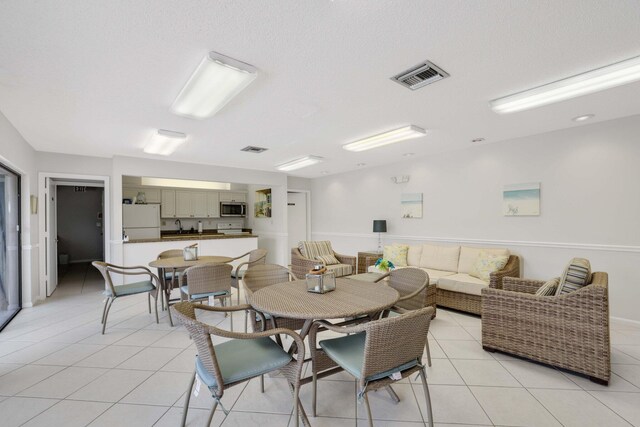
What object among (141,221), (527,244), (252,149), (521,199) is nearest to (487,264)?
(527,244)

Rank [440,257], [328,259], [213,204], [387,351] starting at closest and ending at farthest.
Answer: [387,351] < [440,257] < [328,259] < [213,204]

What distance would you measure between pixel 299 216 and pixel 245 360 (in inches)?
248

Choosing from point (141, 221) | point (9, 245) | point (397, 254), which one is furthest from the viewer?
point (141, 221)

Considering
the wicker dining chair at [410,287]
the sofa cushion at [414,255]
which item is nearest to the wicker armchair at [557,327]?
the wicker dining chair at [410,287]

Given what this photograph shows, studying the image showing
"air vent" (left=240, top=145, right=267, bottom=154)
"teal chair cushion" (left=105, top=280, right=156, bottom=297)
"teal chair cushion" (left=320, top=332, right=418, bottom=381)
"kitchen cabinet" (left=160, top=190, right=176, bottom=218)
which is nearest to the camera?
"teal chair cushion" (left=320, top=332, right=418, bottom=381)

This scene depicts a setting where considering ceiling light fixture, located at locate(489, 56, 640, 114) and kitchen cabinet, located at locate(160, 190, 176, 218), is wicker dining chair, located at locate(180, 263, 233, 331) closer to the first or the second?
ceiling light fixture, located at locate(489, 56, 640, 114)

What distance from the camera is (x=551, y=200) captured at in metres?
3.95

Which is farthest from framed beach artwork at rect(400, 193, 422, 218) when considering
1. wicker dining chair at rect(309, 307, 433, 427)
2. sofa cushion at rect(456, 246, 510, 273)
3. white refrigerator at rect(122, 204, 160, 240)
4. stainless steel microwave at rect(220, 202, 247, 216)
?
white refrigerator at rect(122, 204, 160, 240)

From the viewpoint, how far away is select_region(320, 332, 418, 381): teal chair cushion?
155 cm

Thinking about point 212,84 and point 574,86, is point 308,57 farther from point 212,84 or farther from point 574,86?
point 574,86

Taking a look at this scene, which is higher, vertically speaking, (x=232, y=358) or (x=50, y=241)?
(x=50, y=241)

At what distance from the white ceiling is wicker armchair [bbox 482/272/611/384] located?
5.89 feet

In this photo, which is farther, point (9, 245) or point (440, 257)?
point (440, 257)

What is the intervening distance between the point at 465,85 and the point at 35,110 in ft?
13.5
